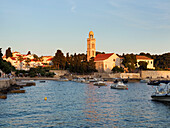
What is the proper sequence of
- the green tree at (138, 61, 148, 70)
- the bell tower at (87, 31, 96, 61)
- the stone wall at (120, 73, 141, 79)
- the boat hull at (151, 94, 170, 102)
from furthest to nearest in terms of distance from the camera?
the bell tower at (87, 31, 96, 61)
the green tree at (138, 61, 148, 70)
the stone wall at (120, 73, 141, 79)
the boat hull at (151, 94, 170, 102)

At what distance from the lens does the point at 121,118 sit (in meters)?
36.6

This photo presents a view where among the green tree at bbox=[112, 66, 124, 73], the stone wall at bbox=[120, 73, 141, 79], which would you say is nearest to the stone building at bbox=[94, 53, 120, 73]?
the green tree at bbox=[112, 66, 124, 73]

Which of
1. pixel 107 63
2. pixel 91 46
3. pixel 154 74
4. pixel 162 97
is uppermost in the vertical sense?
pixel 91 46

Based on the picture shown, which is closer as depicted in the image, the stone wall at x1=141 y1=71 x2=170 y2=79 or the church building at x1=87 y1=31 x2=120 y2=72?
the stone wall at x1=141 y1=71 x2=170 y2=79

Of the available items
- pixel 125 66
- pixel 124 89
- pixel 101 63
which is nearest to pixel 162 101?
pixel 124 89

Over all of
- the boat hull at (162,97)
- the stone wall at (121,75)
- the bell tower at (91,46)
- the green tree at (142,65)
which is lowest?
the boat hull at (162,97)

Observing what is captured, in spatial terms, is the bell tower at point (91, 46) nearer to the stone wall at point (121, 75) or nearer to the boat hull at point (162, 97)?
the stone wall at point (121, 75)

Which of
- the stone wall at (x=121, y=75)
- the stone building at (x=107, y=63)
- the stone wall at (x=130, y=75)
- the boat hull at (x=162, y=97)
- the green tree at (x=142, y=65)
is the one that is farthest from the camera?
the stone building at (x=107, y=63)

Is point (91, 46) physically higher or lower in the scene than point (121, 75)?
higher

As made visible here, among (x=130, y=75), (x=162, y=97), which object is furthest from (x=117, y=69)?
(x=162, y=97)

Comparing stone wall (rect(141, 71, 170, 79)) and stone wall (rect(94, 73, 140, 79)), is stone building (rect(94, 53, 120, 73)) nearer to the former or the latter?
stone wall (rect(94, 73, 140, 79))

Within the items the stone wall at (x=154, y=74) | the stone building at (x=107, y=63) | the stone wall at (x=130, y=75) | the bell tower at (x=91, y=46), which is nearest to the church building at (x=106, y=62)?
the stone building at (x=107, y=63)

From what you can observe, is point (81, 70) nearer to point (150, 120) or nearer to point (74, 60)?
point (74, 60)

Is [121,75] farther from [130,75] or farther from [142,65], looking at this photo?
[142,65]
